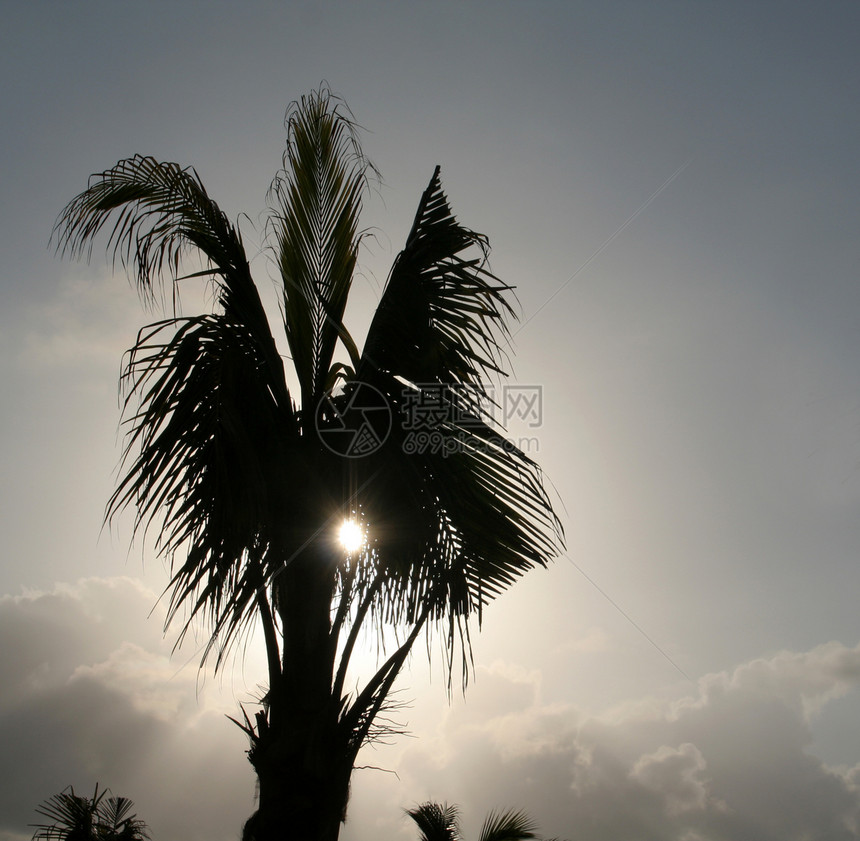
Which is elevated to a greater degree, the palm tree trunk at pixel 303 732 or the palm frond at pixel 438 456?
the palm frond at pixel 438 456

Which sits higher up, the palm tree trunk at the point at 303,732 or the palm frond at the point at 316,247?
the palm frond at the point at 316,247

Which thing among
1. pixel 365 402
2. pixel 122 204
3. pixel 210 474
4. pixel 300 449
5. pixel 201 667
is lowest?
pixel 201 667

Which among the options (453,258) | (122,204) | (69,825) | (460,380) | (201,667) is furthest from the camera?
(69,825)

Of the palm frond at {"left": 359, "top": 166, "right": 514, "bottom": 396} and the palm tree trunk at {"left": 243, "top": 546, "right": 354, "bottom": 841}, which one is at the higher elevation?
the palm frond at {"left": 359, "top": 166, "right": 514, "bottom": 396}

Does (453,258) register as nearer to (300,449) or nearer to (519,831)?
(300,449)

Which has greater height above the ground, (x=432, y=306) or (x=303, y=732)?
(x=432, y=306)

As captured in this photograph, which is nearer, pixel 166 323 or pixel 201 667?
pixel 201 667

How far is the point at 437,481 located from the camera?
10.6 feet

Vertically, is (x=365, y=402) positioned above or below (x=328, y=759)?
above

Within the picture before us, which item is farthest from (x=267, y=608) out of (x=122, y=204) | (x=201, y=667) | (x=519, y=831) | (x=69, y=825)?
(x=69, y=825)

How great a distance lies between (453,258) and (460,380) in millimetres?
728

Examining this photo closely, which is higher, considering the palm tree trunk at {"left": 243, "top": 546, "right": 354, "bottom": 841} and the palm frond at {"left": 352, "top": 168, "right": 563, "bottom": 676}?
the palm frond at {"left": 352, "top": 168, "right": 563, "bottom": 676}

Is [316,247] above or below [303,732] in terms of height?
above

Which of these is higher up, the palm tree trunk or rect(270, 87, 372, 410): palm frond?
rect(270, 87, 372, 410): palm frond
